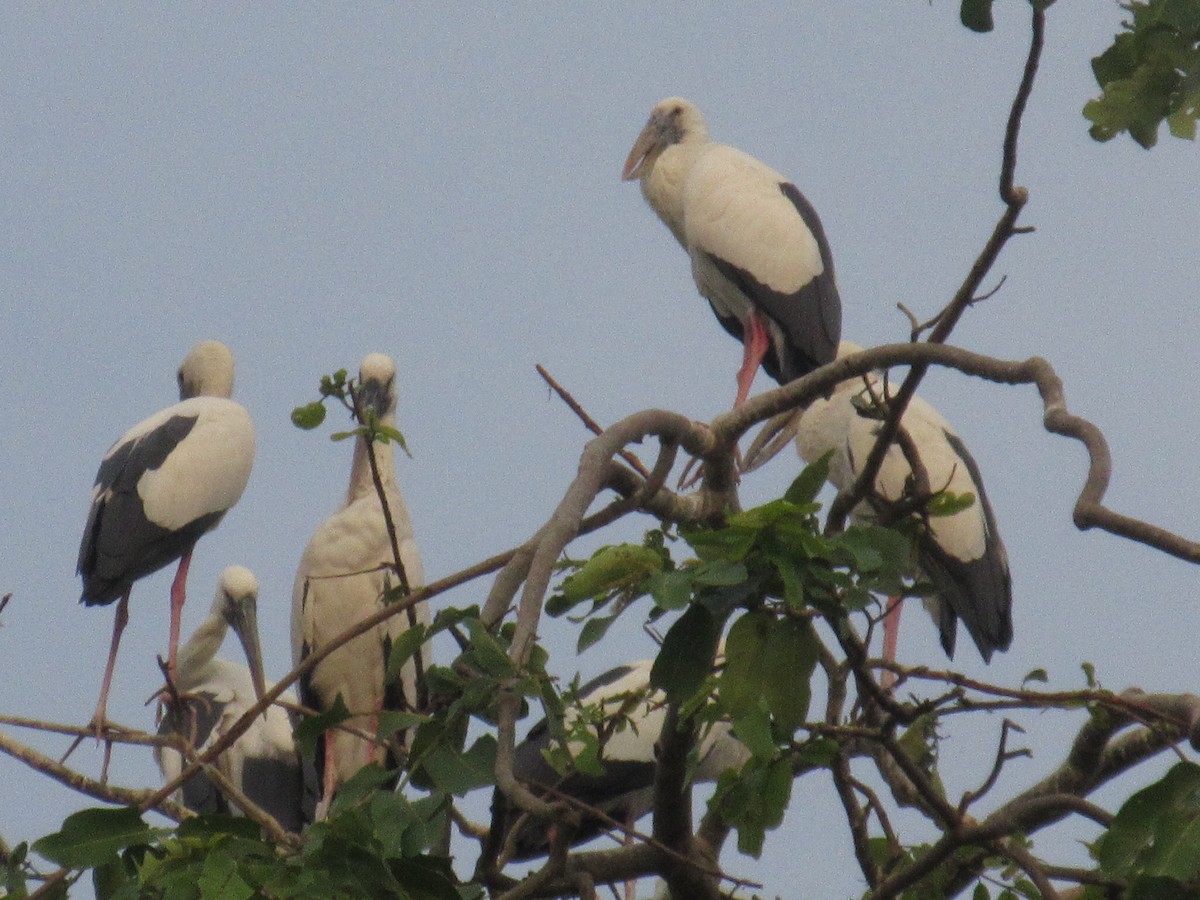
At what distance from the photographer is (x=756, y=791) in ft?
9.91

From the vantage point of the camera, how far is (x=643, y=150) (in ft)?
29.5

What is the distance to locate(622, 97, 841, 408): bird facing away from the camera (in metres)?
7.61

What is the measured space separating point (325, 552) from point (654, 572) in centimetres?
409

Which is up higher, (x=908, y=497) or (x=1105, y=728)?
(x=908, y=497)

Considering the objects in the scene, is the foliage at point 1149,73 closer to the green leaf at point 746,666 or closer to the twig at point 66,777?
the green leaf at point 746,666

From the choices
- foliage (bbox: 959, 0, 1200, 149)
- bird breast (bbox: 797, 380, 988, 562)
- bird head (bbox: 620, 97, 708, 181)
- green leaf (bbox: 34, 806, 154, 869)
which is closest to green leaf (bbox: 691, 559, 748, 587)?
green leaf (bbox: 34, 806, 154, 869)

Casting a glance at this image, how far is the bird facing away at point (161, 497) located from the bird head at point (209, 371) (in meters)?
0.75

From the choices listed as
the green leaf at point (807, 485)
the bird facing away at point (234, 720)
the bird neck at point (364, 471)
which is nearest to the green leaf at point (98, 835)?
the green leaf at point (807, 485)

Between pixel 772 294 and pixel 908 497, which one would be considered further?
pixel 772 294

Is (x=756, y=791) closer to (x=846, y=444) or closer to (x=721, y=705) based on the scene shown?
(x=721, y=705)

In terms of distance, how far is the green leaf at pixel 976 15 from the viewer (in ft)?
8.17

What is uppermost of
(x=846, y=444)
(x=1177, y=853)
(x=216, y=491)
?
(x=216, y=491)

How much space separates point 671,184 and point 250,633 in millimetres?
2748

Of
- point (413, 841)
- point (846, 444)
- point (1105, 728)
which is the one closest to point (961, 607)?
point (846, 444)
